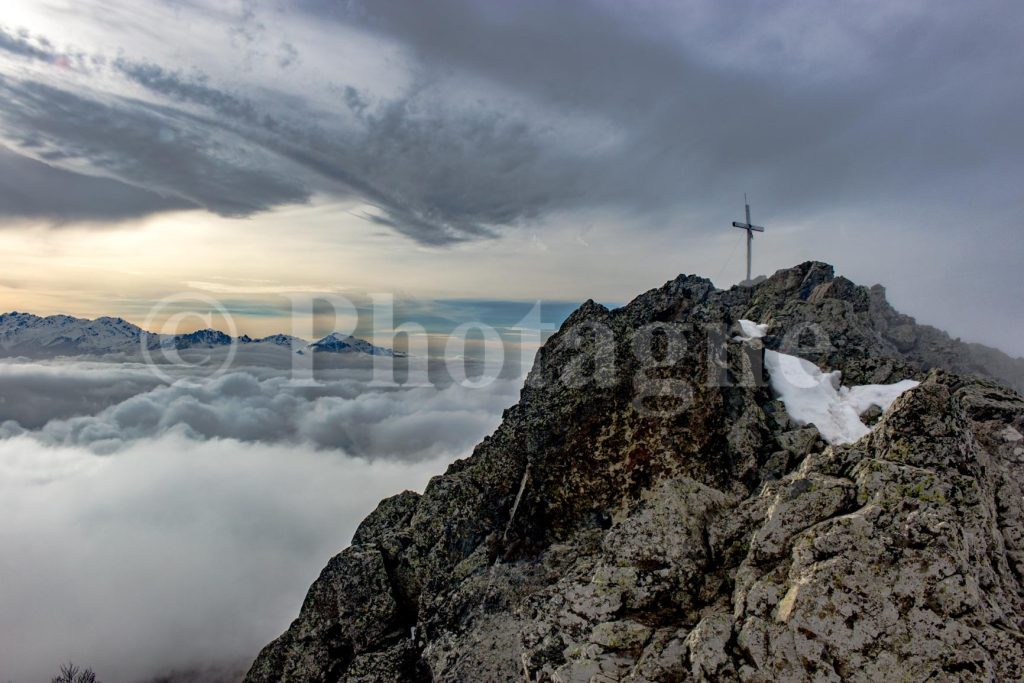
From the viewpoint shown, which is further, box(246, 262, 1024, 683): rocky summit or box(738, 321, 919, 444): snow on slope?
box(738, 321, 919, 444): snow on slope

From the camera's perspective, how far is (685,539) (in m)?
12.9

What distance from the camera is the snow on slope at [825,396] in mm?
25391

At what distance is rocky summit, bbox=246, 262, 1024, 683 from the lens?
9344 mm

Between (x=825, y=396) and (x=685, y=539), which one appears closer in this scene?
(x=685, y=539)

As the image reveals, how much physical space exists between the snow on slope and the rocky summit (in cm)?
99

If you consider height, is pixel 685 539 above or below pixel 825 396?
below

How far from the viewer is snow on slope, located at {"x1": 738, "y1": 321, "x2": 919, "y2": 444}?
2539 centimetres

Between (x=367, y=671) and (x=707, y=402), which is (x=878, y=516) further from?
(x=367, y=671)

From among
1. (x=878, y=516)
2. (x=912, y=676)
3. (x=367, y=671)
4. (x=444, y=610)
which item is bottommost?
(x=367, y=671)

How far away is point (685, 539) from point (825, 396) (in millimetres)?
20557

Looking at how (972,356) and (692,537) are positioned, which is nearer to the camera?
(692,537)

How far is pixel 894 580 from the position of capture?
937 centimetres

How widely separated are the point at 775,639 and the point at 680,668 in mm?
1948

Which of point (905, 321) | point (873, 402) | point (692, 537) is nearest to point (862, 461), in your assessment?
point (692, 537)
